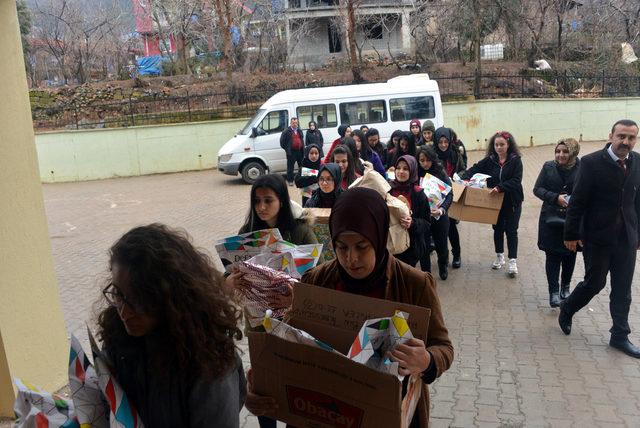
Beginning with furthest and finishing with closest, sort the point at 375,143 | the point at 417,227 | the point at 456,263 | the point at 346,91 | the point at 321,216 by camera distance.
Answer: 1. the point at 346,91
2. the point at 375,143
3. the point at 456,263
4. the point at 417,227
5. the point at 321,216

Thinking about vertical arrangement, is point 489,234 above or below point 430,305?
below

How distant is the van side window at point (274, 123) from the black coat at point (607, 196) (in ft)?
40.9

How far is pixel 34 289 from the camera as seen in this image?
4383 millimetres

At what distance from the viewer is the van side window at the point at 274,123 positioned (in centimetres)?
1691

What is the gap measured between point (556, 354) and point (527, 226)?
17.7 feet

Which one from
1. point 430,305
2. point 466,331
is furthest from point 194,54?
point 430,305

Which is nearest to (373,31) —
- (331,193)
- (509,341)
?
(331,193)

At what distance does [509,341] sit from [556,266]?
3.68 ft

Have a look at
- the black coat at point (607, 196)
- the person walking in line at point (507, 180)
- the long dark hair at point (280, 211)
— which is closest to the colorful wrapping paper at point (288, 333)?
the long dark hair at point (280, 211)

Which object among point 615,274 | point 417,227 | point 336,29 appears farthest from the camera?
point 336,29

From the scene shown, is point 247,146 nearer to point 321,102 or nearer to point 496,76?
point 321,102

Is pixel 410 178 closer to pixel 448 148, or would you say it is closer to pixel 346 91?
pixel 448 148

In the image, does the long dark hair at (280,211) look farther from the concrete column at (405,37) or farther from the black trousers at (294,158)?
the concrete column at (405,37)

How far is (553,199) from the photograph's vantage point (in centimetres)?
621
